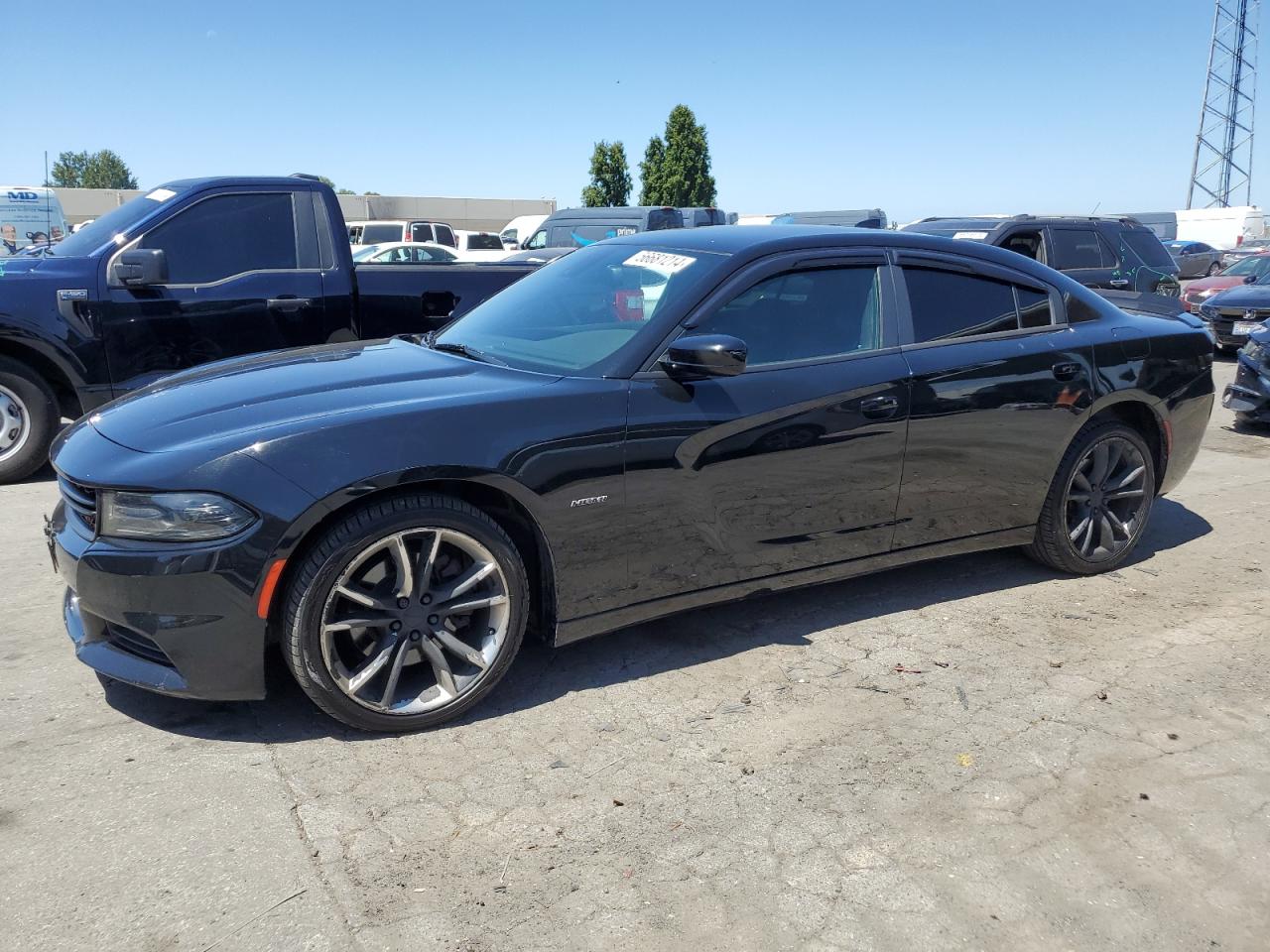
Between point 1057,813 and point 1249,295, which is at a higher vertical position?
point 1249,295

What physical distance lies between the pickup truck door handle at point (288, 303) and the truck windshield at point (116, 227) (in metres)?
0.92

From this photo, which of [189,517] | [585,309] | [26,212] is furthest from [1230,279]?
[26,212]

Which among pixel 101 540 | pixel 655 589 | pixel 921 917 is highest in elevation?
pixel 101 540

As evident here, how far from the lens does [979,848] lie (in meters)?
2.79

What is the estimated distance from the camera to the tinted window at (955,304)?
14.2 ft

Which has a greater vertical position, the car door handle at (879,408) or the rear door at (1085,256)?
the rear door at (1085,256)

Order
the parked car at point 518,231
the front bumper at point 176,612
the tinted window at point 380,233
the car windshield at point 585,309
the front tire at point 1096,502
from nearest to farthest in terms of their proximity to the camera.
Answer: the front bumper at point 176,612
the car windshield at point 585,309
the front tire at point 1096,502
the tinted window at point 380,233
the parked car at point 518,231

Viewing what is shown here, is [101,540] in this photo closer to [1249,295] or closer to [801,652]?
[801,652]

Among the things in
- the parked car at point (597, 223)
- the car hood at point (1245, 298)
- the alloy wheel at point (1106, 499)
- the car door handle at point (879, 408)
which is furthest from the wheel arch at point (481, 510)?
the parked car at point (597, 223)

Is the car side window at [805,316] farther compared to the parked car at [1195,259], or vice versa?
the parked car at [1195,259]

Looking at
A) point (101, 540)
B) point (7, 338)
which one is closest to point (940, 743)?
point (101, 540)

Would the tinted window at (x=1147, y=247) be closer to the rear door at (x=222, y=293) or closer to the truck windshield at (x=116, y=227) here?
the rear door at (x=222, y=293)

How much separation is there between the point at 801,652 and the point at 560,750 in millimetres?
1225

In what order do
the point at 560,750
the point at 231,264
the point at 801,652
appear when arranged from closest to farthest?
the point at 560,750 < the point at 801,652 < the point at 231,264
